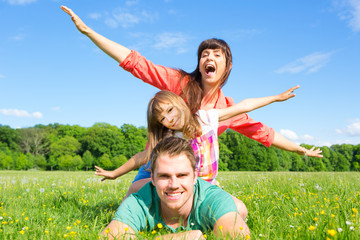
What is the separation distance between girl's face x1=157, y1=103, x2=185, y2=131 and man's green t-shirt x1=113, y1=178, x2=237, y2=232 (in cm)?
74

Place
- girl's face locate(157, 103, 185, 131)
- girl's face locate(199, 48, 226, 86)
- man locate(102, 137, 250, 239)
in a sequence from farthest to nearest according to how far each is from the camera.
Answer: girl's face locate(199, 48, 226, 86) < girl's face locate(157, 103, 185, 131) < man locate(102, 137, 250, 239)

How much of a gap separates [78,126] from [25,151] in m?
15.8

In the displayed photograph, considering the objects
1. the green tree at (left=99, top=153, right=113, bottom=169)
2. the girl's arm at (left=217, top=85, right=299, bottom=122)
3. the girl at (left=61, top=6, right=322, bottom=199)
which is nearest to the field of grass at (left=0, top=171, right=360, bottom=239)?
the girl at (left=61, top=6, right=322, bottom=199)

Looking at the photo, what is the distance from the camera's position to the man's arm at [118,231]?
259 cm

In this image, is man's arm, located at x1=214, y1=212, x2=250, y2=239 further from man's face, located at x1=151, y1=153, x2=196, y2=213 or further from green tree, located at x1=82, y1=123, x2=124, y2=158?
green tree, located at x1=82, y1=123, x2=124, y2=158

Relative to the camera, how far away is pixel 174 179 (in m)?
2.77

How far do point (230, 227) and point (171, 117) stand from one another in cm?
146

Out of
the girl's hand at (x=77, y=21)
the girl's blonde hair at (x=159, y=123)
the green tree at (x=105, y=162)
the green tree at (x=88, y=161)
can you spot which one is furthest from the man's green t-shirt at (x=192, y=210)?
the green tree at (x=88, y=161)

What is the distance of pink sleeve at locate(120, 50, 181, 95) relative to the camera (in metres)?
4.09

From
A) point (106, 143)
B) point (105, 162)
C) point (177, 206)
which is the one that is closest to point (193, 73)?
point (177, 206)

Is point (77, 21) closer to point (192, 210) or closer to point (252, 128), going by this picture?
point (192, 210)

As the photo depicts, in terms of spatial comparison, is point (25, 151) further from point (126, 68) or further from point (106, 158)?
point (126, 68)

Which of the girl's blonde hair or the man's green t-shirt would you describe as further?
the girl's blonde hair

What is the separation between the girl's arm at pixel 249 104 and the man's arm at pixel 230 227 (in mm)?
1339
